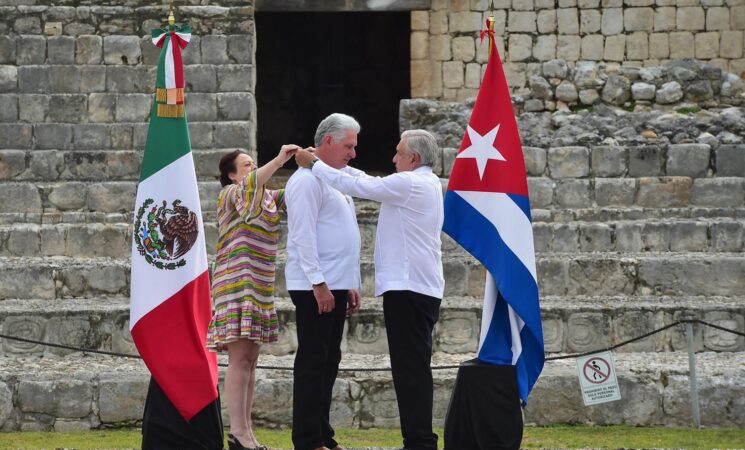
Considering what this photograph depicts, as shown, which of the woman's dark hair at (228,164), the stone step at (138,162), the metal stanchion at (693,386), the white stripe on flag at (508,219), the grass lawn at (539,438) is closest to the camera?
the white stripe on flag at (508,219)

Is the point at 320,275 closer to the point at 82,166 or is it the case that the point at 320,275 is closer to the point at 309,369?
the point at 309,369

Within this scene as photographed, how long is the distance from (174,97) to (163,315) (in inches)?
44.0

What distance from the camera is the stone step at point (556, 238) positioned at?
35.8 feet

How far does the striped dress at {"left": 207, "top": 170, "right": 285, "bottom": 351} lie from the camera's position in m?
6.66

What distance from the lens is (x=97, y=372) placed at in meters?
8.32

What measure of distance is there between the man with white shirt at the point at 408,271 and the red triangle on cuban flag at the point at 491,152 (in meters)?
0.38

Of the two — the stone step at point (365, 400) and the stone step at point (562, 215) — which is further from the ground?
the stone step at point (562, 215)

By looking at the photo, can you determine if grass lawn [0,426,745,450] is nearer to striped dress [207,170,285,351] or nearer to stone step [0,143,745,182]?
striped dress [207,170,285,351]

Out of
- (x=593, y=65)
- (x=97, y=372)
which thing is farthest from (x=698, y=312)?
(x=593, y=65)

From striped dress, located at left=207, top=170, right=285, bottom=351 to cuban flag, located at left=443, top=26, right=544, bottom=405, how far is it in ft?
3.18

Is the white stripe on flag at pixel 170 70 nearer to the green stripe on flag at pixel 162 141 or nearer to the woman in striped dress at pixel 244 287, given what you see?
the green stripe on flag at pixel 162 141

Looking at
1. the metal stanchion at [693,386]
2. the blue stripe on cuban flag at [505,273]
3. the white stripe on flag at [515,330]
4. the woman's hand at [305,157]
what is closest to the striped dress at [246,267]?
the woman's hand at [305,157]

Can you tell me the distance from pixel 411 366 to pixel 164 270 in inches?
53.5

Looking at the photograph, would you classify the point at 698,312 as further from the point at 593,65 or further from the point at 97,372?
the point at 593,65
